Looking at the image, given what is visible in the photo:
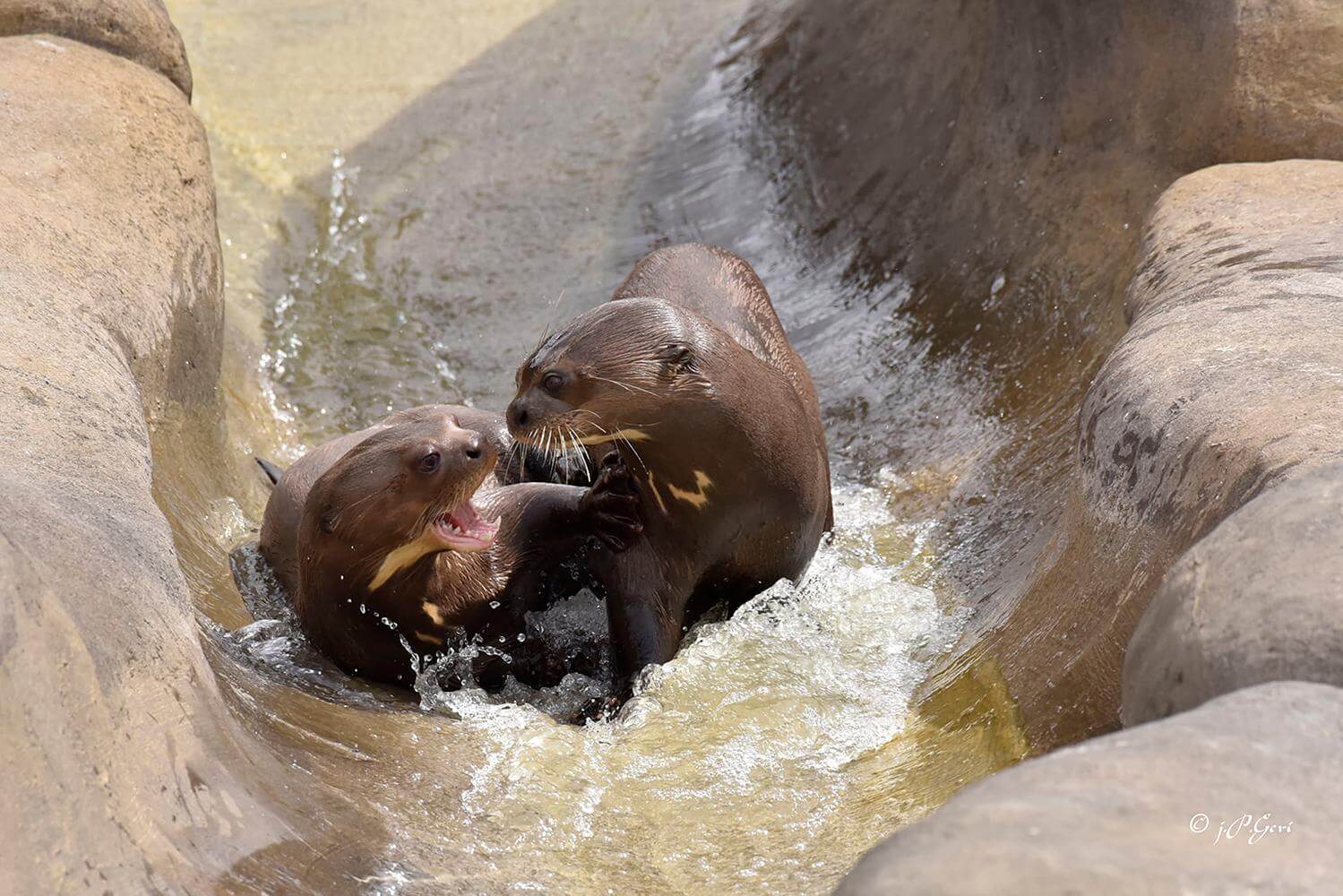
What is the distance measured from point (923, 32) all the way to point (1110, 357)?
10.8 ft

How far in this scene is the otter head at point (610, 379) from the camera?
3752 mm

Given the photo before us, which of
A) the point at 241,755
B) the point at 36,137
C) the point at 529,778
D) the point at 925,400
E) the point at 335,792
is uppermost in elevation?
the point at 36,137

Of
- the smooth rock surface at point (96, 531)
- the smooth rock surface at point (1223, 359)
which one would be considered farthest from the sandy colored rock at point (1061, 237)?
the smooth rock surface at point (96, 531)

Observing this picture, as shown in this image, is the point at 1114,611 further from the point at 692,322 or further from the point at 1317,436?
the point at 692,322

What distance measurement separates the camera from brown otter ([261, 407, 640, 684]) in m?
3.73

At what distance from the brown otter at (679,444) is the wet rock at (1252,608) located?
4.82 ft

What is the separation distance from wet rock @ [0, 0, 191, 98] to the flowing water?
44.8 inches

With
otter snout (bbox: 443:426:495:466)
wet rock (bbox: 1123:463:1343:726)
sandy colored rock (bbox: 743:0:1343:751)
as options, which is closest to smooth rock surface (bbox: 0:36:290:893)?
otter snout (bbox: 443:426:495:466)

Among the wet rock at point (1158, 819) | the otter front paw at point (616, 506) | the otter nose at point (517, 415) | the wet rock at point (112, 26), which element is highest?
the wet rock at point (112, 26)

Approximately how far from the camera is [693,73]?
27.1 feet

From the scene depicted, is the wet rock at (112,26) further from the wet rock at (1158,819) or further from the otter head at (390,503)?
the wet rock at (1158,819)

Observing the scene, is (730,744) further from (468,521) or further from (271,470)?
(271,470)

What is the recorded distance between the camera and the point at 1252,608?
7.55 feet

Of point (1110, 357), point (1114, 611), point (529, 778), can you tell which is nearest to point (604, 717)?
point (529, 778)
